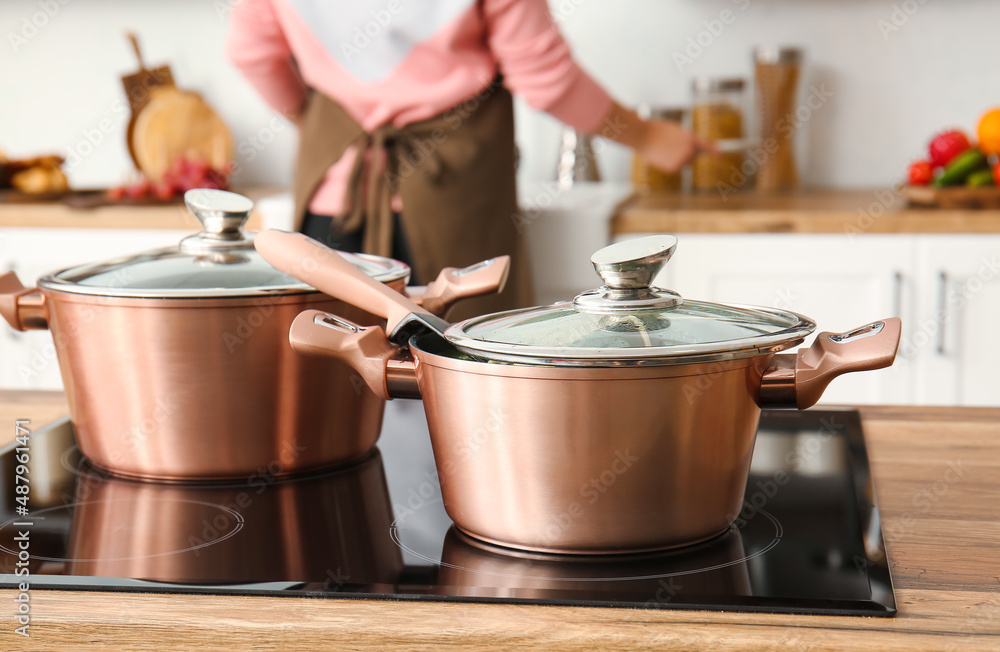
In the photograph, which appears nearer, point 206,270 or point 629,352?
point 629,352

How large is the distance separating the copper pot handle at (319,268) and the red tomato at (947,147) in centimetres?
189

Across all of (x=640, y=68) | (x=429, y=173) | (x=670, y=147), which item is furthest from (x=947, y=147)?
(x=429, y=173)

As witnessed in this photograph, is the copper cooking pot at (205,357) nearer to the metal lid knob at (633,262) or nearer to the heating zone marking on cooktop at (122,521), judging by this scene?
the heating zone marking on cooktop at (122,521)

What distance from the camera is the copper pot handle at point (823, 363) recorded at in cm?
53

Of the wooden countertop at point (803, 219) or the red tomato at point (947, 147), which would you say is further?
the red tomato at point (947, 147)

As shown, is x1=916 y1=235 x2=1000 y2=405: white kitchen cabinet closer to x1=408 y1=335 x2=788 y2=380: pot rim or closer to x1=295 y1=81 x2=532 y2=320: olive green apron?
x1=295 y1=81 x2=532 y2=320: olive green apron

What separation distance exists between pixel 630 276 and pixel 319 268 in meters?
0.20

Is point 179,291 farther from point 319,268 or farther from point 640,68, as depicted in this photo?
point 640,68

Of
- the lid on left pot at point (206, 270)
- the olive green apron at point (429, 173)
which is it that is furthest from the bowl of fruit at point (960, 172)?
the lid on left pot at point (206, 270)

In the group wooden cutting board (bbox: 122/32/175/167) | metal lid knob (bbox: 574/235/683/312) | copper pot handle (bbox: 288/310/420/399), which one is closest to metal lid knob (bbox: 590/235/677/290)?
metal lid knob (bbox: 574/235/683/312)

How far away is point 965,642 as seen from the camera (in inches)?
17.5

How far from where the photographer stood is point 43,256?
2.32 meters

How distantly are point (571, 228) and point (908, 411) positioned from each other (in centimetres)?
123

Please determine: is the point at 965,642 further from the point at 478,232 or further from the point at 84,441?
the point at 478,232
